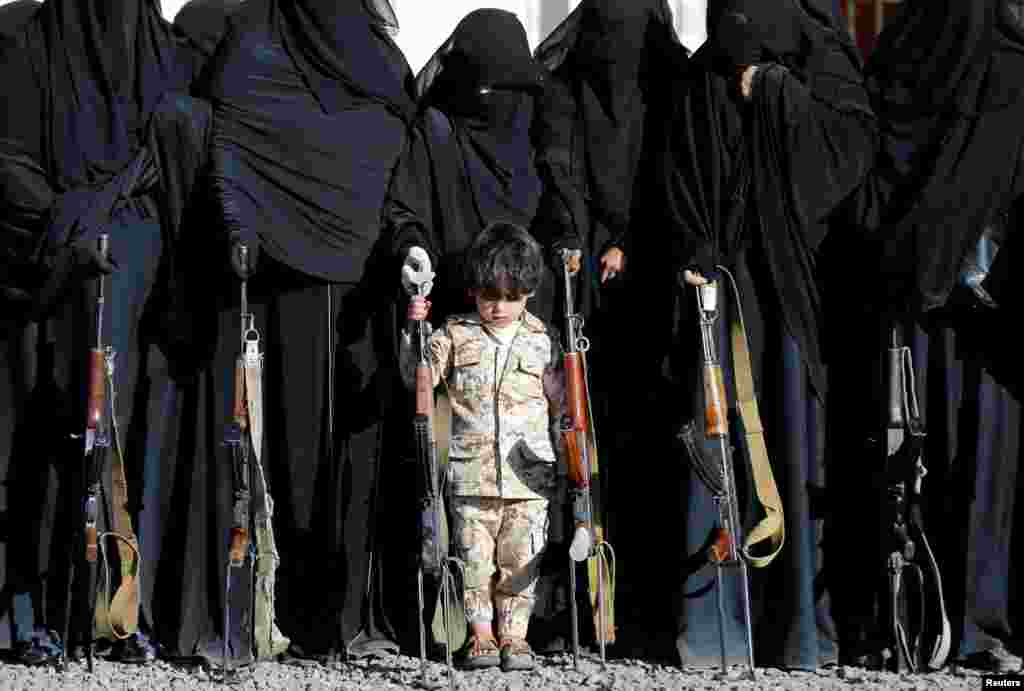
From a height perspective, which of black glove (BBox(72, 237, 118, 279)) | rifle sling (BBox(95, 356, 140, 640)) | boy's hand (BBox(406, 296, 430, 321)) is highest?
black glove (BBox(72, 237, 118, 279))

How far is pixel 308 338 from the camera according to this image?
6.10 m

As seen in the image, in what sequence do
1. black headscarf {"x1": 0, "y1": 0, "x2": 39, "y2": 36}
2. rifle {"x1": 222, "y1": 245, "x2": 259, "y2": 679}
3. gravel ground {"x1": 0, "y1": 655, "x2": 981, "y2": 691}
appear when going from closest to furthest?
gravel ground {"x1": 0, "y1": 655, "x2": 981, "y2": 691} → rifle {"x1": 222, "y1": 245, "x2": 259, "y2": 679} → black headscarf {"x1": 0, "y1": 0, "x2": 39, "y2": 36}

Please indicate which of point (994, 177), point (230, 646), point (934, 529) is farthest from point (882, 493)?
point (230, 646)

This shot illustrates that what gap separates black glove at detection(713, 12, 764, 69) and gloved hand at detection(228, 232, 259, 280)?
1.77 m

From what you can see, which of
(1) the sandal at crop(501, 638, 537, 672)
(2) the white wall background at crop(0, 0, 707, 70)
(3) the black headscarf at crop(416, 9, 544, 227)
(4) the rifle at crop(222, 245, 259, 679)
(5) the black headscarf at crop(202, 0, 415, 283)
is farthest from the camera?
(2) the white wall background at crop(0, 0, 707, 70)

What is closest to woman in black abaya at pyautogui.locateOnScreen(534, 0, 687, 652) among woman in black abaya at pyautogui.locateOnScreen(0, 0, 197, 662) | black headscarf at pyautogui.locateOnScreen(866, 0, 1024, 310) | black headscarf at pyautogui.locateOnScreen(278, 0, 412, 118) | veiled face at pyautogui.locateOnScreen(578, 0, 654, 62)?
veiled face at pyautogui.locateOnScreen(578, 0, 654, 62)

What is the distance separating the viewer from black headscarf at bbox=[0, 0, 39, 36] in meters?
6.24

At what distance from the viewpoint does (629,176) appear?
6.15m

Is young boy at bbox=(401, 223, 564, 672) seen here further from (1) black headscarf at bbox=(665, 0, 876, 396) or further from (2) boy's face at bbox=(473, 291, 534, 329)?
(1) black headscarf at bbox=(665, 0, 876, 396)

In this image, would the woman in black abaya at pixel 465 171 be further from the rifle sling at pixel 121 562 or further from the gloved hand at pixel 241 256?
the rifle sling at pixel 121 562

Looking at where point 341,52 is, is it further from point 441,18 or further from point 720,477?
point 720,477

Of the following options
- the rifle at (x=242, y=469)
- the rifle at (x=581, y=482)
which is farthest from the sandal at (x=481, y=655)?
the rifle at (x=242, y=469)

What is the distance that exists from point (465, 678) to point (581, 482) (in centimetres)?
75

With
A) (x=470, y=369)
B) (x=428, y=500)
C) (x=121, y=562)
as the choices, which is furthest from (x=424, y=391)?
(x=121, y=562)
